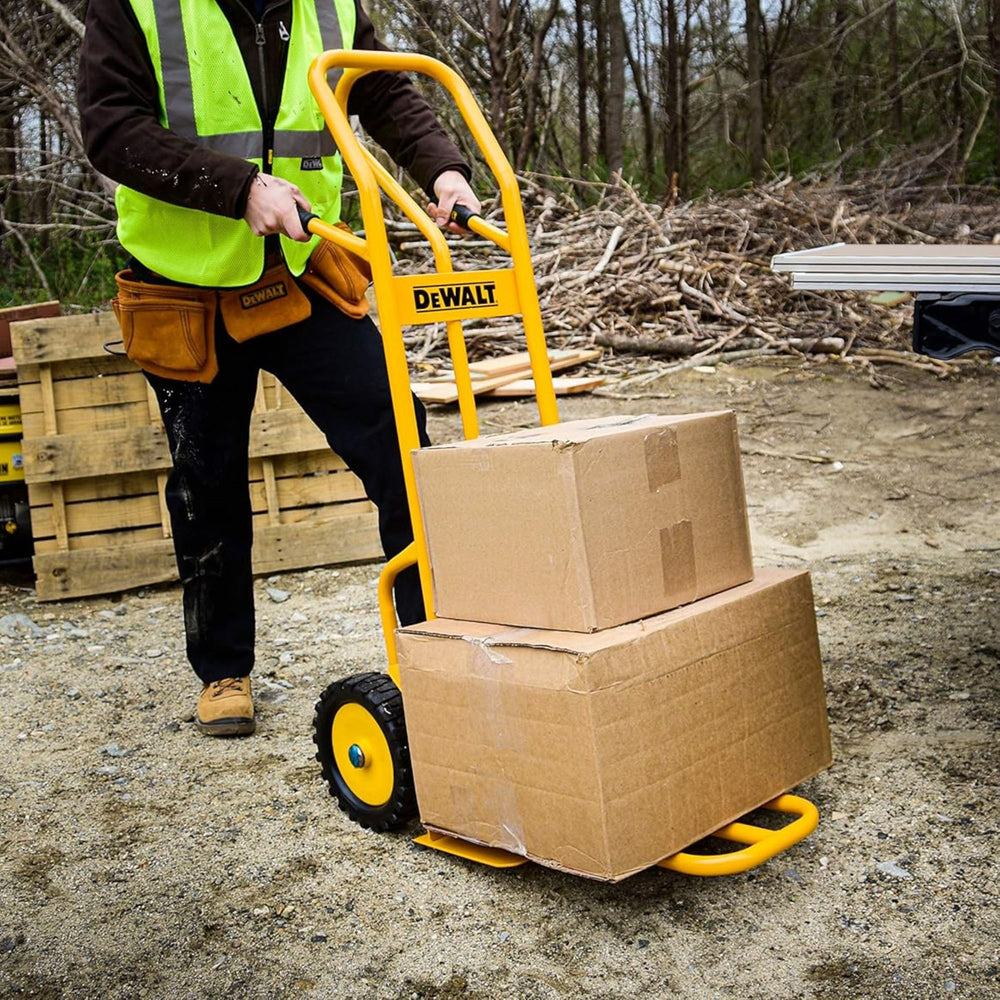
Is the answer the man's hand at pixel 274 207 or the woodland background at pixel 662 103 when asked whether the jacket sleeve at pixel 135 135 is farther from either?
the woodland background at pixel 662 103

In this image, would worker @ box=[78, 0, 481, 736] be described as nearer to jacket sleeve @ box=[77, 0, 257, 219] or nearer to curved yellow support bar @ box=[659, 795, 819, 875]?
jacket sleeve @ box=[77, 0, 257, 219]

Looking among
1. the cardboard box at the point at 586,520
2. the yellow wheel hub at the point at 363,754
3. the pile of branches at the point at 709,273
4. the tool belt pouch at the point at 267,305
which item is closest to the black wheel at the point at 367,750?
the yellow wheel hub at the point at 363,754

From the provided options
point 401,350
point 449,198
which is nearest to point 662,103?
point 449,198

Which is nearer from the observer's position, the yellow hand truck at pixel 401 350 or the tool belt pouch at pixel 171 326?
the yellow hand truck at pixel 401 350

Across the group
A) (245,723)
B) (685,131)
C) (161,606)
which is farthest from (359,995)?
(685,131)

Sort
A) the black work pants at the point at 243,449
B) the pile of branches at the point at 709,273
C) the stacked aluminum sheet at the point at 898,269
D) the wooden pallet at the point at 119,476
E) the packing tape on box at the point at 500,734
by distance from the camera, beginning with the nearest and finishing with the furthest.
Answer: the packing tape on box at the point at 500,734 → the stacked aluminum sheet at the point at 898,269 → the black work pants at the point at 243,449 → the wooden pallet at the point at 119,476 → the pile of branches at the point at 709,273

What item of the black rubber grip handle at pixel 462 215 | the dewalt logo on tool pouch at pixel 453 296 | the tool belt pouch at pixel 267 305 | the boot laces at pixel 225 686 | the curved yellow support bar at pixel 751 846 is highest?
the black rubber grip handle at pixel 462 215

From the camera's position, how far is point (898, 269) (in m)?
2.44

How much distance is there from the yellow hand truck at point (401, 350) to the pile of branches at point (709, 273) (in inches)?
196

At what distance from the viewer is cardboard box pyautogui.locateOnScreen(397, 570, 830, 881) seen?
204 cm

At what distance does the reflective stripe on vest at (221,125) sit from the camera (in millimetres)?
2732

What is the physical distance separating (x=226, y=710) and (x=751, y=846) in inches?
64.8

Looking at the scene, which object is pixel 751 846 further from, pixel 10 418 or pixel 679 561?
pixel 10 418

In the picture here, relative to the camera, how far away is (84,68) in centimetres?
270
